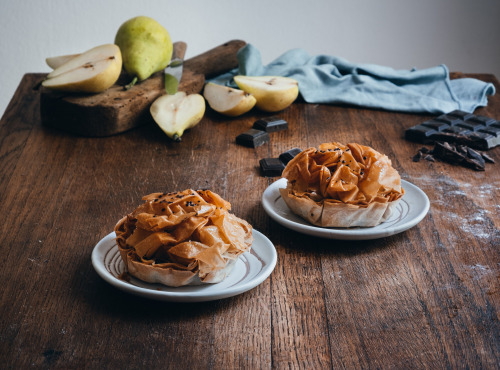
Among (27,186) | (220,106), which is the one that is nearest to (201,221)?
(27,186)

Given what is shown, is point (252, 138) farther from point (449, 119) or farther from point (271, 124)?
point (449, 119)

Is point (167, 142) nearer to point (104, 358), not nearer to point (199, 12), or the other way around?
point (104, 358)

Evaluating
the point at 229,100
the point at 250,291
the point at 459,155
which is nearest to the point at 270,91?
the point at 229,100

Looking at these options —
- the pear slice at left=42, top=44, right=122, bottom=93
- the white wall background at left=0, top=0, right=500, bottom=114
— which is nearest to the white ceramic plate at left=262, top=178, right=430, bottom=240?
the pear slice at left=42, top=44, right=122, bottom=93

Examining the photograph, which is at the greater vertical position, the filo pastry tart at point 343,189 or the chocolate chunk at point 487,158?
the filo pastry tart at point 343,189

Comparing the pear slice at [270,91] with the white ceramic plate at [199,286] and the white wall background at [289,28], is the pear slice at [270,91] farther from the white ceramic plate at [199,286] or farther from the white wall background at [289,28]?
the white wall background at [289,28]

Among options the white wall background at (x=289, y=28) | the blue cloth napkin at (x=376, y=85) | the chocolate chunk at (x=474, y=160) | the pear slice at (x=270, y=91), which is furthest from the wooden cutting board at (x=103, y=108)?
the white wall background at (x=289, y=28)

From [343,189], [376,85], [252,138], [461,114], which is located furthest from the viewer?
[376,85]
